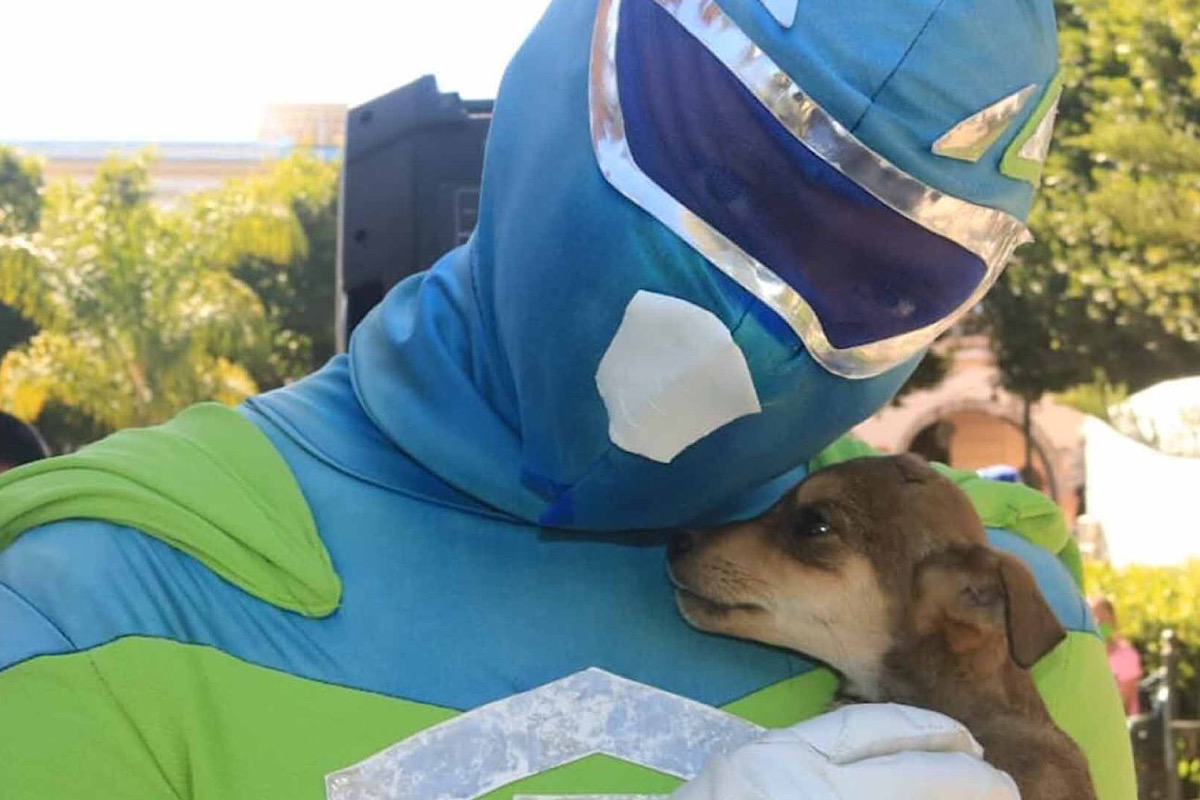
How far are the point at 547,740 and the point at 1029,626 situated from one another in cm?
78

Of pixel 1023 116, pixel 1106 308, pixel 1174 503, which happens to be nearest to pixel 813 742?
pixel 1023 116

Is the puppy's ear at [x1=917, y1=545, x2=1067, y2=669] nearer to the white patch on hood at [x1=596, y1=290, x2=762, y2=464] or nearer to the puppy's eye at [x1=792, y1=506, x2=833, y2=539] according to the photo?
the puppy's eye at [x1=792, y1=506, x2=833, y2=539]

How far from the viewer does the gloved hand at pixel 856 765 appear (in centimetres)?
132

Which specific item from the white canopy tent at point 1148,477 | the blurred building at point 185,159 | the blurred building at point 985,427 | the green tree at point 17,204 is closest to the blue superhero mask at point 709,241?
the white canopy tent at point 1148,477

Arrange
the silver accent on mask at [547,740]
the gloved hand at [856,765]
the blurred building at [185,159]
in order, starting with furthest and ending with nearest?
the blurred building at [185,159] → the silver accent on mask at [547,740] → the gloved hand at [856,765]

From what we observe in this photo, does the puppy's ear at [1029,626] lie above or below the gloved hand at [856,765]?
above

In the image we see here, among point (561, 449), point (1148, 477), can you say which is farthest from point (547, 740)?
point (1148, 477)

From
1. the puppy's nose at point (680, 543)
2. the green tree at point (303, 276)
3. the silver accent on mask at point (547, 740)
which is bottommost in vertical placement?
the silver accent on mask at point (547, 740)

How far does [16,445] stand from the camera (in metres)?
4.62

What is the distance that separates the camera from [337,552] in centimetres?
154

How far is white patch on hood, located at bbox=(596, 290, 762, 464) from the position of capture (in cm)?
141

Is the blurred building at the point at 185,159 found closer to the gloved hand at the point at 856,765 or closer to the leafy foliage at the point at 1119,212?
the leafy foliage at the point at 1119,212

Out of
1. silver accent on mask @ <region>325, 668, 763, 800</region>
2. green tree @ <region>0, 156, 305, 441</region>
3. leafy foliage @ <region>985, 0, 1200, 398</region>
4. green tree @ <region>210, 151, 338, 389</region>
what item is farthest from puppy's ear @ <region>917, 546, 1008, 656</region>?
green tree @ <region>210, 151, 338, 389</region>

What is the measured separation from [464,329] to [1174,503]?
1402cm
